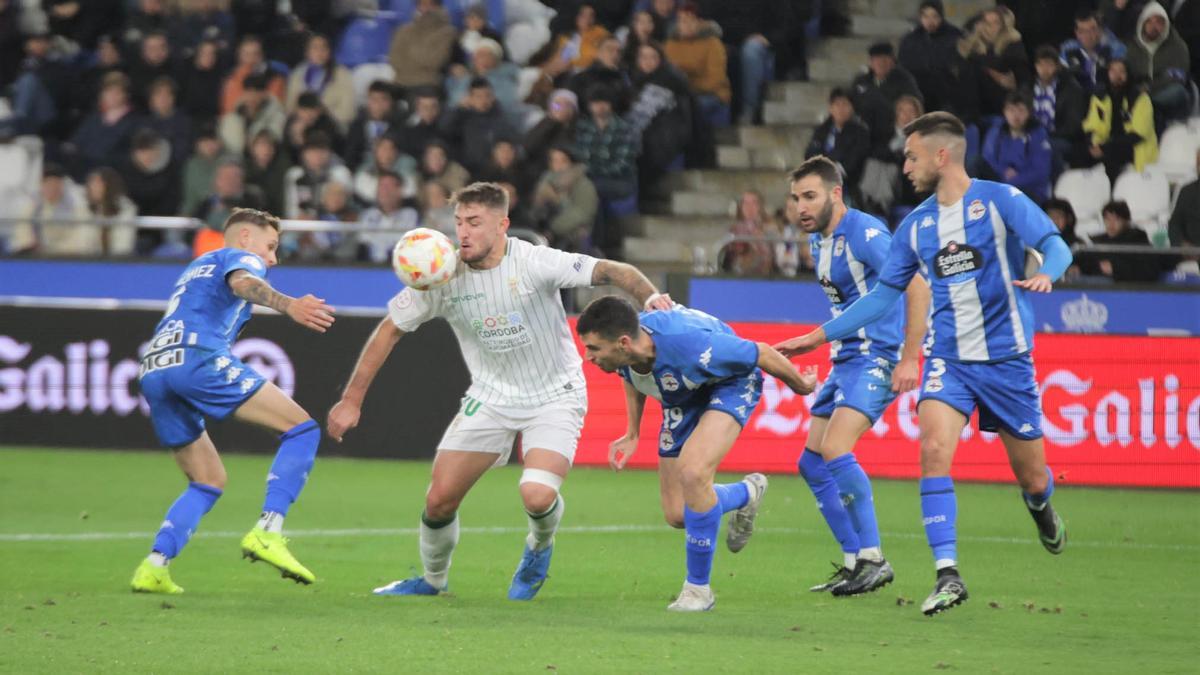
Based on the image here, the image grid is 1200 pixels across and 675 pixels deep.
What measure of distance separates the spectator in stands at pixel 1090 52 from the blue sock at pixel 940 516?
940cm

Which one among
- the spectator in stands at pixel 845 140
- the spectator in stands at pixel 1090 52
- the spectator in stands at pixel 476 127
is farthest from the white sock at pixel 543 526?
the spectator in stands at pixel 476 127

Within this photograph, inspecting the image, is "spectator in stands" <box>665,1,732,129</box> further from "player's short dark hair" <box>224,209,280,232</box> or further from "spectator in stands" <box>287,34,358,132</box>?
"player's short dark hair" <box>224,209,280,232</box>

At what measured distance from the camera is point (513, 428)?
9.20m

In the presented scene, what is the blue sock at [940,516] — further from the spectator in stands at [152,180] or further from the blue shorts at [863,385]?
the spectator in stands at [152,180]

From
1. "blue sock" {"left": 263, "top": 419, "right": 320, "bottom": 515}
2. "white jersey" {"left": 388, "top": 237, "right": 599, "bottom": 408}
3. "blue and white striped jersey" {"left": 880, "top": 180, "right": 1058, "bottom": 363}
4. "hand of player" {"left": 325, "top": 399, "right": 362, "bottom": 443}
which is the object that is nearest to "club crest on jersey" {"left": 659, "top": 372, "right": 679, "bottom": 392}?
"white jersey" {"left": 388, "top": 237, "right": 599, "bottom": 408}

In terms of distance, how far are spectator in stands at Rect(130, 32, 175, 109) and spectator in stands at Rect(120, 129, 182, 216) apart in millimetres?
1285

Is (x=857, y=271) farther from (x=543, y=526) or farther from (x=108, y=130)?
(x=108, y=130)

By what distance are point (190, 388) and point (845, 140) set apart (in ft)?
31.0

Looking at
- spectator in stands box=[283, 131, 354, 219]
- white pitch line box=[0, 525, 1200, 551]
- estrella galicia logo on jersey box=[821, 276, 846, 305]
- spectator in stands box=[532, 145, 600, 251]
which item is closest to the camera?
estrella galicia logo on jersey box=[821, 276, 846, 305]

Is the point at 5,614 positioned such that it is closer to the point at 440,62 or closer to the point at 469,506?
the point at 469,506

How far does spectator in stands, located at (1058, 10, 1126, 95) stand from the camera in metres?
17.1

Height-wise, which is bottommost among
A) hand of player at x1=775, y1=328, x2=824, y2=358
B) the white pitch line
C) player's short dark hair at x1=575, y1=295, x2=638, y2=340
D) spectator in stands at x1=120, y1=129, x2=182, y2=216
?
the white pitch line

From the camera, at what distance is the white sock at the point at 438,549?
905cm

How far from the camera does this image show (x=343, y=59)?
21.8 m
